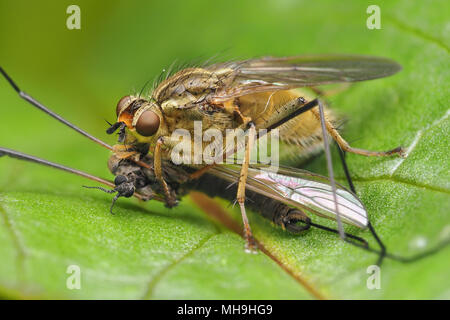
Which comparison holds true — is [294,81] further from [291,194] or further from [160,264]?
[160,264]

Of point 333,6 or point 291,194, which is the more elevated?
point 333,6

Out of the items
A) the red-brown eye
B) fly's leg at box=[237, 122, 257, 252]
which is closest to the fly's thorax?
the red-brown eye

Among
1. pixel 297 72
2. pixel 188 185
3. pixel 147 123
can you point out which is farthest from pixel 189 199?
pixel 297 72

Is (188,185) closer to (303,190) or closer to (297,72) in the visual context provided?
(303,190)

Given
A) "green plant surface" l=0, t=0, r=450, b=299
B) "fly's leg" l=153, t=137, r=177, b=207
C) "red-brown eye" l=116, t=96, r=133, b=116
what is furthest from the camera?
"red-brown eye" l=116, t=96, r=133, b=116

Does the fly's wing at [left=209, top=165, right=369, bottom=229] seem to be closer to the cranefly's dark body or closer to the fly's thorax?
the cranefly's dark body

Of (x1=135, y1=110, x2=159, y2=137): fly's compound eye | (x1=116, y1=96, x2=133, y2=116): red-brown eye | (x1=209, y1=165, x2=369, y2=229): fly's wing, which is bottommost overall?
(x1=209, y1=165, x2=369, y2=229): fly's wing

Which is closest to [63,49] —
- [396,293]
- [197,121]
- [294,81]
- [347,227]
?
[197,121]
